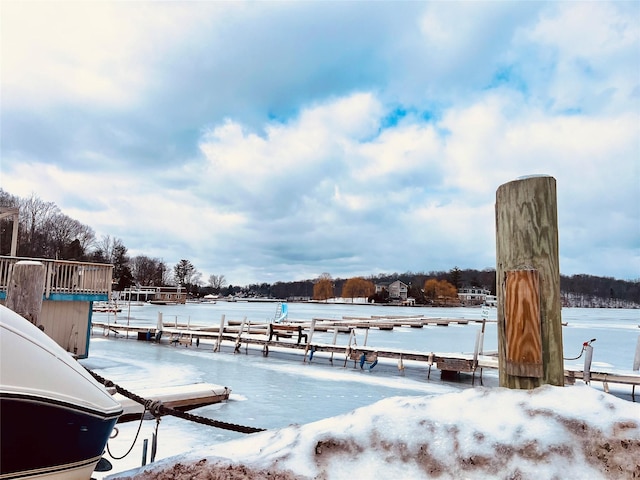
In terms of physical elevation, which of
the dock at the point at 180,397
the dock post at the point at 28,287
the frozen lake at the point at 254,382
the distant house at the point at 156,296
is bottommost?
the distant house at the point at 156,296

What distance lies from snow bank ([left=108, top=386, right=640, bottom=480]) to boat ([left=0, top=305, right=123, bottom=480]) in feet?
2.41

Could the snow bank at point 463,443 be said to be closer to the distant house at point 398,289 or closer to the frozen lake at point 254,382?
the frozen lake at point 254,382

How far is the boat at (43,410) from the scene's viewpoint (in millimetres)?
2666

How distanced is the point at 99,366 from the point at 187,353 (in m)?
5.59

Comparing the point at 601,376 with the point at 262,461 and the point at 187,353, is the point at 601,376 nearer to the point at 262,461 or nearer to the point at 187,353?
the point at 262,461

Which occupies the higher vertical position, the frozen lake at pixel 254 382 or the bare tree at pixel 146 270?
the bare tree at pixel 146 270

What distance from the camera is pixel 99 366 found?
13672 millimetres

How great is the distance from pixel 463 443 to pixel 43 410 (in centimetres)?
242

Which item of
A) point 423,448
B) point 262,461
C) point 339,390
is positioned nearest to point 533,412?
point 423,448

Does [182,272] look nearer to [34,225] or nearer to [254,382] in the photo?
[34,225]

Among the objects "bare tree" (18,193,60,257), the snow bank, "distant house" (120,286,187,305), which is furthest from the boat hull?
"distant house" (120,286,187,305)

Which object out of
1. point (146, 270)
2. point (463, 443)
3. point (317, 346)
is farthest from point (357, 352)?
point (146, 270)

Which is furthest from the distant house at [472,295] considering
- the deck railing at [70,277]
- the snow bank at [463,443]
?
the snow bank at [463,443]

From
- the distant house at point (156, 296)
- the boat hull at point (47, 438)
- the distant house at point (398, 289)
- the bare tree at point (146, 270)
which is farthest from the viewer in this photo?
the distant house at point (398, 289)
